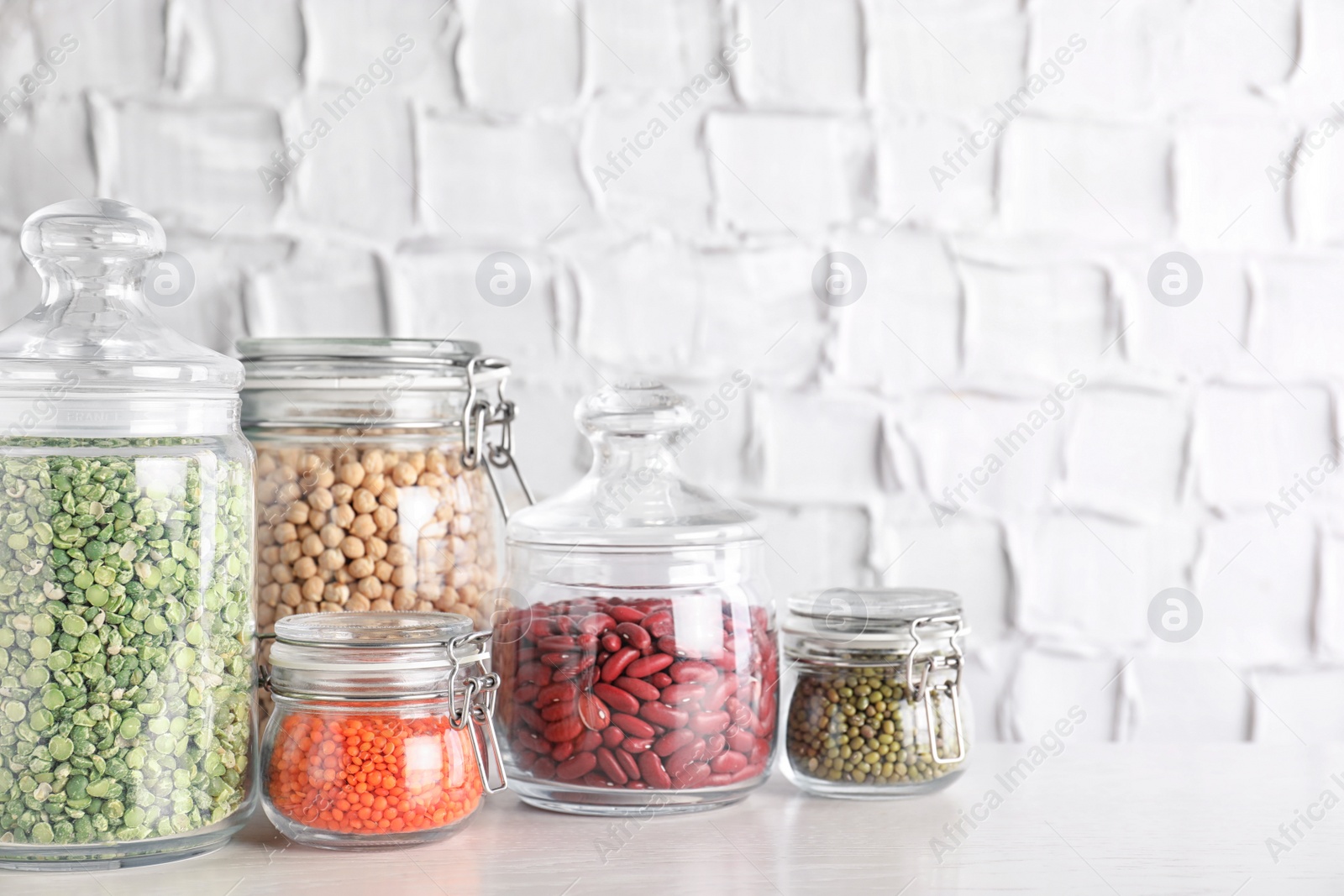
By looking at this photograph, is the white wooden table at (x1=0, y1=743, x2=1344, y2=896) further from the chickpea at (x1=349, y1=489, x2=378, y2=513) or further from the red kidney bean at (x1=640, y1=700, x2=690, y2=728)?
the chickpea at (x1=349, y1=489, x2=378, y2=513)

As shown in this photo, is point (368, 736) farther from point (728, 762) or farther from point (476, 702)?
point (728, 762)

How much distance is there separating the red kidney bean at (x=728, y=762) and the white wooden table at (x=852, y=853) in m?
0.04

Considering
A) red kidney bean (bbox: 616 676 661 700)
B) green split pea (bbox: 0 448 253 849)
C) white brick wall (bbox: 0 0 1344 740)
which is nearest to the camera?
green split pea (bbox: 0 448 253 849)

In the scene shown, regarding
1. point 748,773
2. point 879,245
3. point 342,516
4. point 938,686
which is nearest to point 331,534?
point 342,516

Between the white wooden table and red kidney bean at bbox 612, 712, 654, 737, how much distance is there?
66 millimetres

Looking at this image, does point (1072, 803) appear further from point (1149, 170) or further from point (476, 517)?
point (1149, 170)

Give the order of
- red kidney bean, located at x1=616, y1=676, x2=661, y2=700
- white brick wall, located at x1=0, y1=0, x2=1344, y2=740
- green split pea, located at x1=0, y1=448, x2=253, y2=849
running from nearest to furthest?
1. green split pea, located at x1=0, y1=448, x2=253, y2=849
2. red kidney bean, located at x1=616, y1=676, x2=661, y2=700
3. white brick wall, located at x1=0, y1=0, x2=1344, y2=740

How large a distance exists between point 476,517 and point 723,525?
0.62 feet

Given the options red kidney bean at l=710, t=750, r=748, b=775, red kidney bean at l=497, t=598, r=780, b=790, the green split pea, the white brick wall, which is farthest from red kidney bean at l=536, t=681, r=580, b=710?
the white brick wall

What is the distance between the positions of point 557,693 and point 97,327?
370 millimetres

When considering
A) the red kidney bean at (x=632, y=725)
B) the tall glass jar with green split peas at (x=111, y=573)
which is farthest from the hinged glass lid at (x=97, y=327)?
the red kidney bean at (x=632, y=725)

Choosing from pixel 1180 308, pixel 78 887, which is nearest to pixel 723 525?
pixel 78 887

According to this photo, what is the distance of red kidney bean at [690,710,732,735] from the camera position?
785 millimetres

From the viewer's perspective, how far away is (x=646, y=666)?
2.54ft
